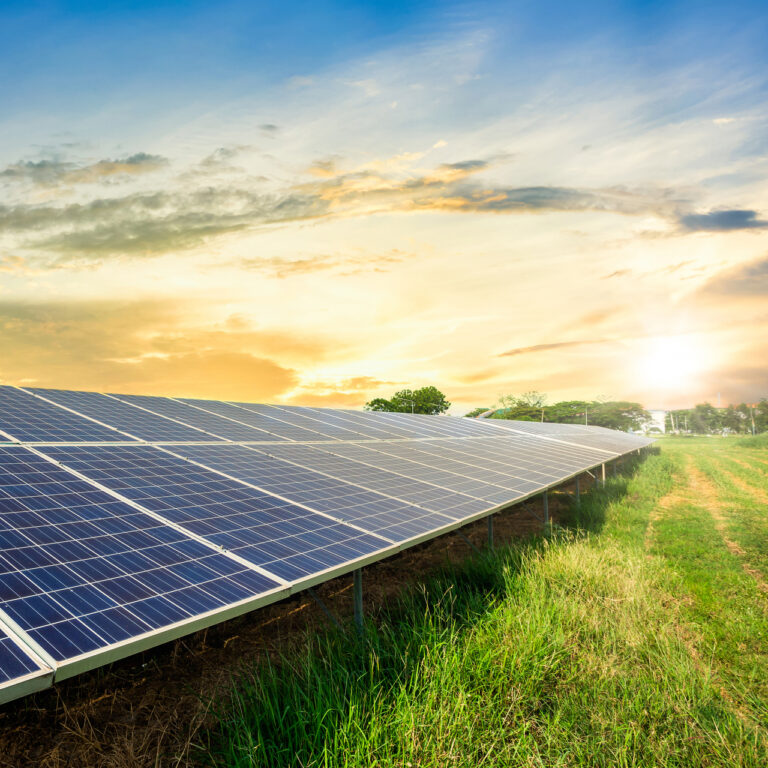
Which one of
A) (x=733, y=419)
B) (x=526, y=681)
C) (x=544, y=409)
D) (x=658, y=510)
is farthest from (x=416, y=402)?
(x=733, y=419)

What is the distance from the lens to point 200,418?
52.7ft

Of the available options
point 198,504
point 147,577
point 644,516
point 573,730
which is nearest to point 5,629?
point 147,577

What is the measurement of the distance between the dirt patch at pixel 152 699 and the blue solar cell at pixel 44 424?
13.8 ft

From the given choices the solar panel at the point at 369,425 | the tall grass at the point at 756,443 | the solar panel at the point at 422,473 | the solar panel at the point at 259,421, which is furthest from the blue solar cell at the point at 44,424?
the tall grass at the point at 756,443

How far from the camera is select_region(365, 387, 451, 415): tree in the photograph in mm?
113625

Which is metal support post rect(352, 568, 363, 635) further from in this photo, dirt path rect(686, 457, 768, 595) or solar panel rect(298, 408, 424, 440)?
solar panel rect(298, 408, 424, 440)

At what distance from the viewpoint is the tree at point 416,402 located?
373ft

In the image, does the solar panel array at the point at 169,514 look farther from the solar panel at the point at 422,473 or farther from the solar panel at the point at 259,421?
the solar panel at the point at 259,421

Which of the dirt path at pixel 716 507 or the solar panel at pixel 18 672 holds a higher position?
the solar panel at pixel 18 672

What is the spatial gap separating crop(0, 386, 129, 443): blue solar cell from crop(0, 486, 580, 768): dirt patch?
4.20m

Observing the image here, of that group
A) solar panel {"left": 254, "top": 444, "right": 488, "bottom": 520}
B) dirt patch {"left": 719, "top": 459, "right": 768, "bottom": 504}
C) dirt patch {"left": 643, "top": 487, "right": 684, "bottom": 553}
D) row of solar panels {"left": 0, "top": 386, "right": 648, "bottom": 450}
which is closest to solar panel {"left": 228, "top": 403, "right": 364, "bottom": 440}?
row of solar panels {"left": 0, "top": 386, "right": 648, "bottom": 450}

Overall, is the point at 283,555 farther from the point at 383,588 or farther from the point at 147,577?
the point at 383,588

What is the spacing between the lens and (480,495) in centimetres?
1149

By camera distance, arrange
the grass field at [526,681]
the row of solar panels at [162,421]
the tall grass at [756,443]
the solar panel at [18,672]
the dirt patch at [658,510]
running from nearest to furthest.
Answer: the solar panel at [18,672] < the grass field at [526,681] < the row of solar panels at [162,421] < the dirt patch at [658,510] < the tall grass at [756,443]
